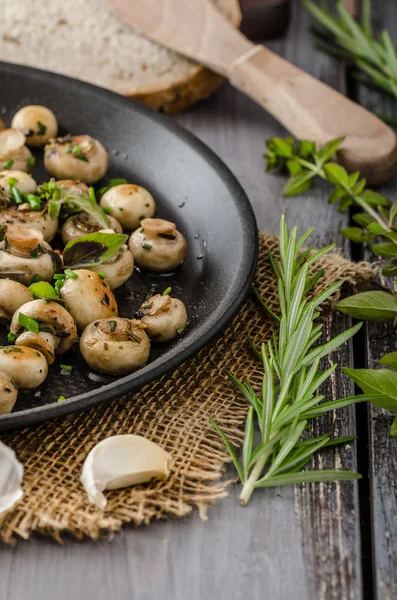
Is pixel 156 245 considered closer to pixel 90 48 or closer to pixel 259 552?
pixel 259 552

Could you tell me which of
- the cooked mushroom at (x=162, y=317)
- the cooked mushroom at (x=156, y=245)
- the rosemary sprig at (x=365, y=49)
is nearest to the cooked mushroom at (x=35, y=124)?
the cooked mushroom at (x=156, y=245)

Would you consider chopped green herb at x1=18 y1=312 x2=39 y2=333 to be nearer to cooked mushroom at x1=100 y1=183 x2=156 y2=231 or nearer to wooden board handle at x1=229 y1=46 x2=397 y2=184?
cooked mushroom at x1=100 y1=183 x2=156 y2=231

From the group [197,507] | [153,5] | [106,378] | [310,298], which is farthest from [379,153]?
[197,507]

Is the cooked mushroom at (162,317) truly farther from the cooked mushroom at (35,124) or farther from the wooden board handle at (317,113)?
the wooden board handle at (317,113)

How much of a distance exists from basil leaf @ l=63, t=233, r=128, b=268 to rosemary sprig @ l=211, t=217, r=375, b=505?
1.36 feet

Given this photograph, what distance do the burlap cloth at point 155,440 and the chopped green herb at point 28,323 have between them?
7.6 inches

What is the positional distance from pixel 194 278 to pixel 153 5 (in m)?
1.16

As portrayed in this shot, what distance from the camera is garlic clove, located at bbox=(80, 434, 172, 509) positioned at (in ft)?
4.77

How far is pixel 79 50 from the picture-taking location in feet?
8.89

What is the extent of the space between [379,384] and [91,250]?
714 millimetres

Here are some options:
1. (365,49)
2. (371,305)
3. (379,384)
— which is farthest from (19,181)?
(365,49)

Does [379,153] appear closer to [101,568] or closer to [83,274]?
[83,274]

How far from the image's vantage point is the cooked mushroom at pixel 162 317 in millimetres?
1749

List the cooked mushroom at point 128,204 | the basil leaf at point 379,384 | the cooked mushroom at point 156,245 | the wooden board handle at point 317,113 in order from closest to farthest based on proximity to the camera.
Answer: the basil leaf at point 379,384, the cooked mushroom at point 156,245, the cooked mushroom at point 128,204, the wooden board handle at point 317,113
